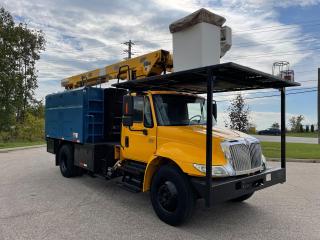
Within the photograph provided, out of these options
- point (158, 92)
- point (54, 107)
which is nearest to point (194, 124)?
point (158, 92)

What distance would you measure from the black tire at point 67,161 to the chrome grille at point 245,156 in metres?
5.54

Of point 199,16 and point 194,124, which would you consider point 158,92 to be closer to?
point 194,124

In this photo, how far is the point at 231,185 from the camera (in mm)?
5074

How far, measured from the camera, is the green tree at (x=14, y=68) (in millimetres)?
30719

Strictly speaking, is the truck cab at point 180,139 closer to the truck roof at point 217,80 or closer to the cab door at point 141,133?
the cab door at point 141,133

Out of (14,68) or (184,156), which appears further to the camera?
(14,68)

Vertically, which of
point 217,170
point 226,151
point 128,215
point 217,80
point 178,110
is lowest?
point 128,215

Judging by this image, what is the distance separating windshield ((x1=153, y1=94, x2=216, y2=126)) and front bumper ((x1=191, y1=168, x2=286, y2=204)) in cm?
150

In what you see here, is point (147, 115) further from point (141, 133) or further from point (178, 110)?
point (178, 110)

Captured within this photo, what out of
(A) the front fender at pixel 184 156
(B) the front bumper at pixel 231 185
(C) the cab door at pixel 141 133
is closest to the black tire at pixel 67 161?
(C) the cab door at pixel 141 133

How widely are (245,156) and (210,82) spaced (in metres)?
1.50

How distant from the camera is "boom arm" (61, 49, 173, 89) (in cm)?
773

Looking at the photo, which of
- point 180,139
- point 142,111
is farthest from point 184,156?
point 142,111

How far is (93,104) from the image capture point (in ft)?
28.1
